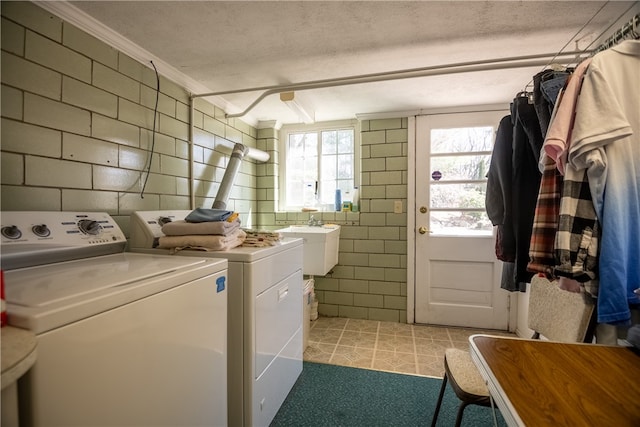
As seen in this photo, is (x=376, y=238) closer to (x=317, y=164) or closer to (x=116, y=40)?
(x=317, y=164)

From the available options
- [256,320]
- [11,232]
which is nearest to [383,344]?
[256,320]

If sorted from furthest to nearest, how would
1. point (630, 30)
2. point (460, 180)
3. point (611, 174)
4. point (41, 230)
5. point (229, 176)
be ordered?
point (460, 180)
point (229, 176)
point (41, 230)
point (630, 30)
point (611, 174)

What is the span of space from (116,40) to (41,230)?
1076 mm

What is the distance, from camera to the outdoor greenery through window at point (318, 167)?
9.71 ft

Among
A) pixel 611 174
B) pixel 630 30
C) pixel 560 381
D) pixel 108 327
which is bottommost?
pixel 560 381

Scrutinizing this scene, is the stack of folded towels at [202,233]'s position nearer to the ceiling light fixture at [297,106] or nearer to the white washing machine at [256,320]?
the white washing machine at [256,320]

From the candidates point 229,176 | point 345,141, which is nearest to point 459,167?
point 345,141

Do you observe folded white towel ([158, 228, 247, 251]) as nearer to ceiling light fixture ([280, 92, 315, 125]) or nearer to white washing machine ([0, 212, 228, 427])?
white washing machine ([0, 212, 228, 427])

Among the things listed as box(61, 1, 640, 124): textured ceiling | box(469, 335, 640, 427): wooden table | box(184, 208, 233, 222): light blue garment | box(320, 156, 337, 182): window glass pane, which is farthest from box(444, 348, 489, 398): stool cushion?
box(320, 156, 337, 182): window glass pane

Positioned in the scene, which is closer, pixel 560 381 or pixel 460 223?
Answer: pixel 560 381

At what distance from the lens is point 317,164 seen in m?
3.03

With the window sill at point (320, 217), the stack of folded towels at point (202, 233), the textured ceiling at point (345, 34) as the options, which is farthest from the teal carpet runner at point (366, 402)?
the textured ceiling at point (345, 34)

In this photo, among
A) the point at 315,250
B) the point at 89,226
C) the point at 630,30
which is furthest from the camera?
the point at 315,250

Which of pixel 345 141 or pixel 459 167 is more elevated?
pixel 345 141
